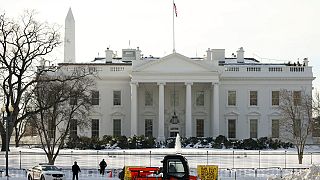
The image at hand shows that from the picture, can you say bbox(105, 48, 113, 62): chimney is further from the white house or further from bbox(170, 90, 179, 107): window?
bbox(170, 90, 179, 107): window

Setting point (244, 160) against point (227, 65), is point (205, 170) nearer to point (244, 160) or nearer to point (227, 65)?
point (244, 160)

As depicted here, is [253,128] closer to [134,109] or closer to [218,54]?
[218,54]

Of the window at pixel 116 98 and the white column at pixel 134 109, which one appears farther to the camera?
the window at pixel 116 98

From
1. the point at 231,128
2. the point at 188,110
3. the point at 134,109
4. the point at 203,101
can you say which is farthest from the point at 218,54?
the point at 134,109

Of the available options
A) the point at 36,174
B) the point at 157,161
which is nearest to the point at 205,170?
the point at 36,174

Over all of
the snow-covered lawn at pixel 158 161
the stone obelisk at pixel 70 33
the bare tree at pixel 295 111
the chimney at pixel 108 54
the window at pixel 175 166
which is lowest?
the snow-covered lawn at pixel 158 161

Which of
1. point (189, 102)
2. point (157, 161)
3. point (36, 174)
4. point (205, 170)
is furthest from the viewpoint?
point (189, 102)

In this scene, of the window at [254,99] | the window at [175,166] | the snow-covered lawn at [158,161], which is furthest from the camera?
the window at [254,99]

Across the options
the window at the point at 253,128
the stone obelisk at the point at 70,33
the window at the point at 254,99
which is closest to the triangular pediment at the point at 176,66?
the window at the point at 254,99

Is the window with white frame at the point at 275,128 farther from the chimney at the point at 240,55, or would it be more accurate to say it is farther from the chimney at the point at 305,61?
the chimney at the point at 240,55

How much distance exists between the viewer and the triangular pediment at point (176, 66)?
7894 cm

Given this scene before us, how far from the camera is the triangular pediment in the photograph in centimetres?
7894

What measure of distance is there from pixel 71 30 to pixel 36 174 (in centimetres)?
6003

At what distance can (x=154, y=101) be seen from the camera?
83000 millimetres
